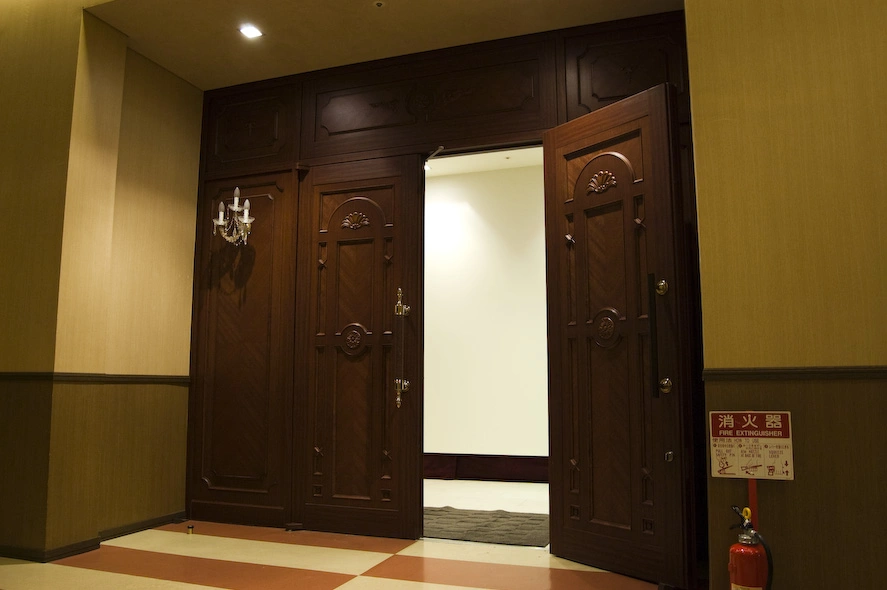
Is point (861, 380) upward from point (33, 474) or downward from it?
upward

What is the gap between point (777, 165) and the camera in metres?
2.86

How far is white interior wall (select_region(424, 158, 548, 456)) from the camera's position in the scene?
6.84 metres

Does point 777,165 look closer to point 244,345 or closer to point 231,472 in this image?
point 244,345

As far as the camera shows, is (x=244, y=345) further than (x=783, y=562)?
Yes

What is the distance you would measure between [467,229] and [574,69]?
3225 millimetres

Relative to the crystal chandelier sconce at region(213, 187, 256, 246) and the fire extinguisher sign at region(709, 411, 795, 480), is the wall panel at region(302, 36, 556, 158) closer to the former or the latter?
the crystal chandelier sconce at region(213, 187, 256, 246)

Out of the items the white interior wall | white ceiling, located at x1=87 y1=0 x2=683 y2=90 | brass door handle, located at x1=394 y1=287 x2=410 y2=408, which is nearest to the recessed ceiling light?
white ceiling, located at x1=87 y1=0 x2=683 y2=90

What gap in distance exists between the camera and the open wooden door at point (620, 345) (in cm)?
327

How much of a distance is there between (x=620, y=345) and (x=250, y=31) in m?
2.98

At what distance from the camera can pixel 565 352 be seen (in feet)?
12.5

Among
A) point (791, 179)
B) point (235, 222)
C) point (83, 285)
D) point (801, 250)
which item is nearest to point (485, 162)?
point (235, 222)

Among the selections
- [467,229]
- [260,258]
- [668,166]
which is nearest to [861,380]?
[668,166]

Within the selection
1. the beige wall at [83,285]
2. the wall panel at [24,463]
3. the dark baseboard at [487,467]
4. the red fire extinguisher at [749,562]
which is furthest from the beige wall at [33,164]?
the dark baseboard at [487,467]

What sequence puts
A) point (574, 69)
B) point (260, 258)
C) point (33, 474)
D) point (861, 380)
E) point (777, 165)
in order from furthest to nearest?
point (260, 258) → point (574, 69) → point (33, 474) → point (777, 165) → point (861, 380)
